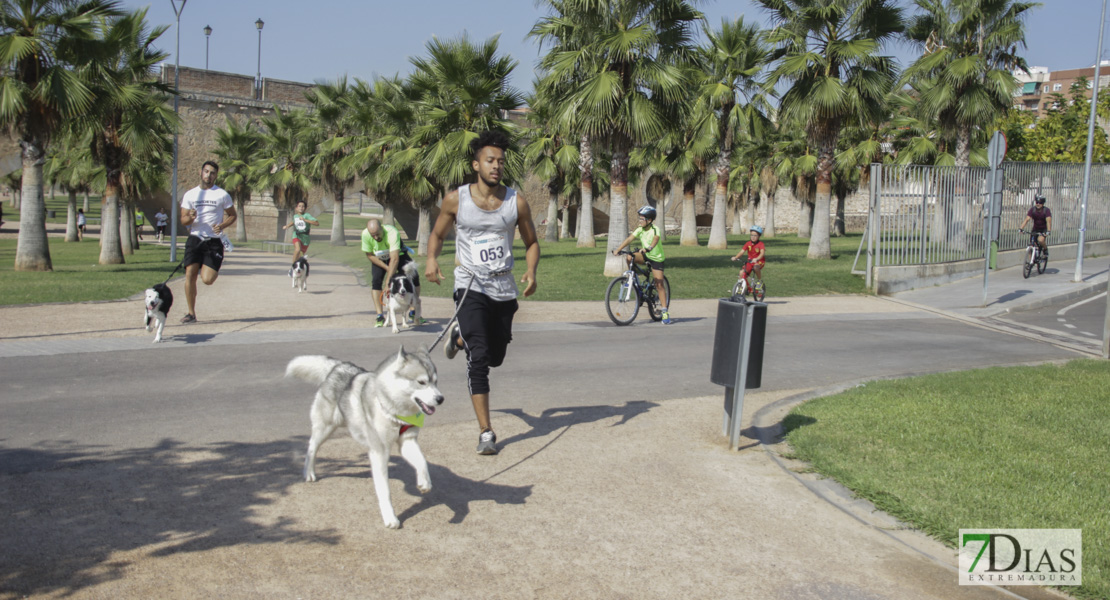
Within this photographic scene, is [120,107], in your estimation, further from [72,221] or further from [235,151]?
[235,151]

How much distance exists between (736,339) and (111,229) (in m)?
23.3

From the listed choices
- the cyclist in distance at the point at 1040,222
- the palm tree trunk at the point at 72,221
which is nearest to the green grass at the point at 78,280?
the palm tree trunk at the point at 72,221

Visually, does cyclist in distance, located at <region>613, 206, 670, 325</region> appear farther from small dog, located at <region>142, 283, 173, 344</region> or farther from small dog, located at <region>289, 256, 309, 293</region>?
small dog, located at <region>289, 256, 309, 293</region>

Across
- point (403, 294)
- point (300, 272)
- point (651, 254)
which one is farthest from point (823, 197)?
point (403, 294)

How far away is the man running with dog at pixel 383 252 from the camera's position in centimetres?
1225

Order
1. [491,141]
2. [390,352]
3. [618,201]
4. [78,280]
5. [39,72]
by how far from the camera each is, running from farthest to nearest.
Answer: [618,201], [39,72], [78,280], [390,352], [491,141]

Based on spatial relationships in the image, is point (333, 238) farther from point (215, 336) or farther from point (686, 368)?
point (686, 368)

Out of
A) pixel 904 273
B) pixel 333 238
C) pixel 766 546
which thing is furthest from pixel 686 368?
pixel 333 238

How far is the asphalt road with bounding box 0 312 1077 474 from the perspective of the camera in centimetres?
637

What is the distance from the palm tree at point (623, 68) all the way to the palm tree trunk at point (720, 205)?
492 inches

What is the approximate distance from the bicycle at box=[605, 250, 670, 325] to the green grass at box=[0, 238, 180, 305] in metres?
8.86

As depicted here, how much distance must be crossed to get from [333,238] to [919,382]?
41094mm

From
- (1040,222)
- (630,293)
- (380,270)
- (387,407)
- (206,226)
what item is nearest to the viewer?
(387,407)

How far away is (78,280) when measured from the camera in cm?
1830
